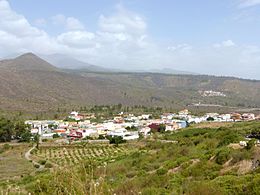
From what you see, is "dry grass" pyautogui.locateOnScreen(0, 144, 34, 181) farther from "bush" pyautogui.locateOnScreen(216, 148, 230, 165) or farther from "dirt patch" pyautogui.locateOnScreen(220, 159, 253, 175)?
"dirt patch" pyautogui.locateOnScreen(220, 159, 253, 175)

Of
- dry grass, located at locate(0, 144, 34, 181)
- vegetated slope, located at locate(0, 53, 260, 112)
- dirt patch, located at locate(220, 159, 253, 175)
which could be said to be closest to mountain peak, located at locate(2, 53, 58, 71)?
vegetated slope, located at locate(0, 53, 260, 112)

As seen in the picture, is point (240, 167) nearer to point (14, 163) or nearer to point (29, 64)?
point (14, 163)

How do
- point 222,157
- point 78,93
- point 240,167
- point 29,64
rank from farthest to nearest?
point 29,64, point 78,93, point 222,157, point 240,167

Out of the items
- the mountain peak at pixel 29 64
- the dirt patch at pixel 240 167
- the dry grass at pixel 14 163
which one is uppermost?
the mountain peak at pixel 29 64

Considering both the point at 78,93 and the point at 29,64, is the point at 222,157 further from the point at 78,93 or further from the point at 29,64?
the point at 29,64

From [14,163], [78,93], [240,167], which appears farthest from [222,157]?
[78,93]

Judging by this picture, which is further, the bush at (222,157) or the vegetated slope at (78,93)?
the vegetated slope at (78,93)

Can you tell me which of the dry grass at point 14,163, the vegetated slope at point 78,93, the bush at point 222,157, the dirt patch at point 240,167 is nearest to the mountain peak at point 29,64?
the vegetated slope at point 78,93

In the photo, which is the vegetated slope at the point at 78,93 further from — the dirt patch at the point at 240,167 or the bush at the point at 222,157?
the dirt patch at the point at 240,167

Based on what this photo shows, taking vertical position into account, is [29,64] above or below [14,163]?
above

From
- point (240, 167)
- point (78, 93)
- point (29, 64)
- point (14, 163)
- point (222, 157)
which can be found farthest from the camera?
point (29, 64)

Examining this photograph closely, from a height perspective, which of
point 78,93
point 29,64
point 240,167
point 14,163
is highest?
point 29,64

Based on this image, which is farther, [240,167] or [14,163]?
[14,163]
